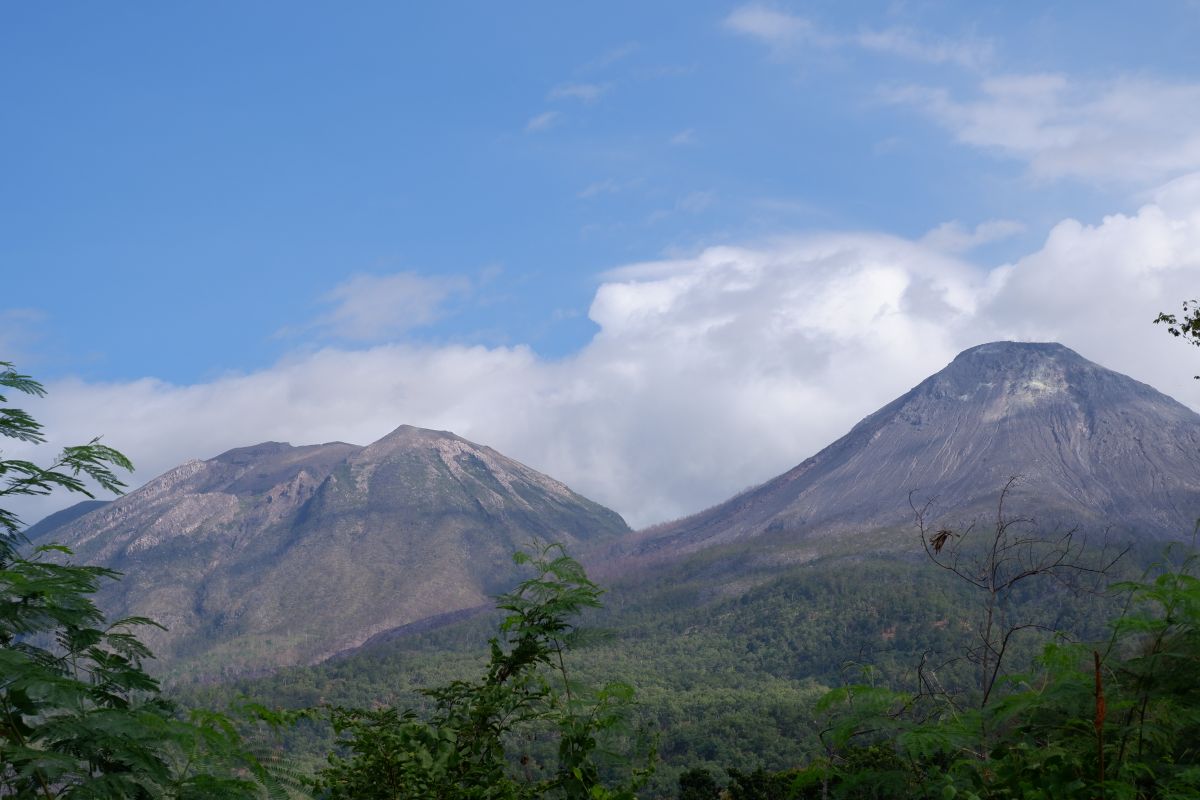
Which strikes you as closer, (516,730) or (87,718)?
(87,718)

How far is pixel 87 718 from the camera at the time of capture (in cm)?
349

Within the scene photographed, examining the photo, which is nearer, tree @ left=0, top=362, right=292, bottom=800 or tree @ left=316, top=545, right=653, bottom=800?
tree @ left=0, top=362, right=292, bottom=800

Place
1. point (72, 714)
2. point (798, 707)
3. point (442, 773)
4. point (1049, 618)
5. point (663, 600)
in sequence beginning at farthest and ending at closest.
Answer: point (663, 600) < point (1049, 618) < point (798, 707) < point (442, 773) < point (72, 714)

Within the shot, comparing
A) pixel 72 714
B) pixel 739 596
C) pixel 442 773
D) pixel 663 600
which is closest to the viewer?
pixel 72 714

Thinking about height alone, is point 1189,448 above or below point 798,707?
above

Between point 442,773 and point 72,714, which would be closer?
point 72,714

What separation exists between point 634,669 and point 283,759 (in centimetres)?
13648

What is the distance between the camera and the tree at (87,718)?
3361 mm

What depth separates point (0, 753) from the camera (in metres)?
3.23

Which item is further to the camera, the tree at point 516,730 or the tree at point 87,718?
the tree at point 516,730

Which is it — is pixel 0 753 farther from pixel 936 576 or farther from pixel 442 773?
pixel 936 576

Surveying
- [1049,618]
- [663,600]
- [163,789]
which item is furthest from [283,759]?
[663,600]

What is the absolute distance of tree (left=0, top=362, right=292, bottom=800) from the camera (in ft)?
11.0

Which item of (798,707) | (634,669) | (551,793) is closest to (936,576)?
(634,669)
